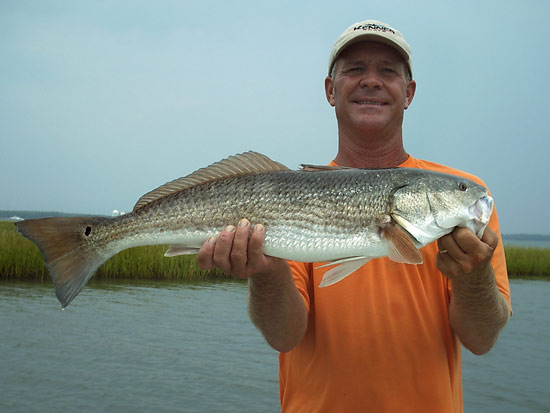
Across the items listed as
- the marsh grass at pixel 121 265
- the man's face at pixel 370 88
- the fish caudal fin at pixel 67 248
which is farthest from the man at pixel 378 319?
the marsh grass at pixel 121 265

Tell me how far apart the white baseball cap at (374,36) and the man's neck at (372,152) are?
0.61m

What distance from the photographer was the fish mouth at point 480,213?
2621 millimetres

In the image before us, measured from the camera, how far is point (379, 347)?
8.87 feet

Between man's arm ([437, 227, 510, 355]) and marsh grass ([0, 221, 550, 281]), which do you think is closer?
man's arm ([437, 227, 510, 355])

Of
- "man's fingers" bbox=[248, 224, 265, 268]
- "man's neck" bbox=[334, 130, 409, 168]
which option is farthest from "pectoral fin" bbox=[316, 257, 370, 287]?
"man's neck" bbox=[334, 130, 409, 168]

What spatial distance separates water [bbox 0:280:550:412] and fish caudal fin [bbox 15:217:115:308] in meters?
5.14

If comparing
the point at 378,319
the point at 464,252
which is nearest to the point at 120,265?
the point at 378,319

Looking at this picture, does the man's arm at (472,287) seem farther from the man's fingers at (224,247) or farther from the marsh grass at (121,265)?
the marsh grass at (121,265)

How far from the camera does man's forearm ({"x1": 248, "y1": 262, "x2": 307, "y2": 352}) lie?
271cm

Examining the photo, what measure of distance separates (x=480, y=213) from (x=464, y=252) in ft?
1.02

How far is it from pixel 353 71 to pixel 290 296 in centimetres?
176

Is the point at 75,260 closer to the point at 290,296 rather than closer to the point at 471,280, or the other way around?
the point at 290,296

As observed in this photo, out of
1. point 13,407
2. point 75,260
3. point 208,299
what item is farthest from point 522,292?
point 75,260

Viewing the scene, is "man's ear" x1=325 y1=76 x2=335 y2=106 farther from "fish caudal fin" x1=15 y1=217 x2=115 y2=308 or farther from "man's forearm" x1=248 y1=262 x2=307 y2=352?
"fish caudal fin" x1=15 y1=217 x2=115 y2=308
